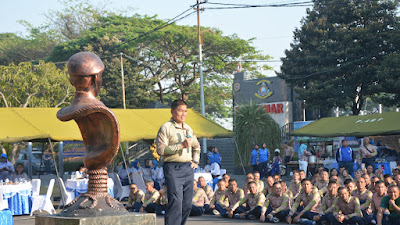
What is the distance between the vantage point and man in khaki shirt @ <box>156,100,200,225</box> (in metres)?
7.86

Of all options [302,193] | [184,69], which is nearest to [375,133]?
[302,193]

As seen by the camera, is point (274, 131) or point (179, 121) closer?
point (179, 121)

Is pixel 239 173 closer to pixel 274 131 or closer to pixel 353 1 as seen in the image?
pixel 274 131

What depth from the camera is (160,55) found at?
1720 inches

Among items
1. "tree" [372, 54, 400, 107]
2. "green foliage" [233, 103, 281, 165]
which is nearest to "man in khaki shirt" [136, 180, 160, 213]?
"tree" [372, 54, 400, 107]

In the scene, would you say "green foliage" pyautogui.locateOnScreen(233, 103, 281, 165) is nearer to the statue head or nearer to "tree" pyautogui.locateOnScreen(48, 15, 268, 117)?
"tree" pyautogui.locateOnScreen(48, 15, 268, 117)

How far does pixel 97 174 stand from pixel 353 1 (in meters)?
28.1

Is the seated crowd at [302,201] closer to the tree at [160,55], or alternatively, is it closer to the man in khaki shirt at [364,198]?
the man in khaki shirt at [364,198]

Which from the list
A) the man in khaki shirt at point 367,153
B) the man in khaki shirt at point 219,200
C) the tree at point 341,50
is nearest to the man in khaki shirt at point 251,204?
the man in khaki shirt at point 219,200

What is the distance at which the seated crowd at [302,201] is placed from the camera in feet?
40.8

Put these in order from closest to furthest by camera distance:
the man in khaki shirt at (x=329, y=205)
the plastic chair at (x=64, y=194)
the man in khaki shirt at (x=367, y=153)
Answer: the man in khaki shirt at (x=329, y=205), the plastic chair at (x=64, y=194), the man in khaki shirt at (x=367, y=153)

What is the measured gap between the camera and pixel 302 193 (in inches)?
545

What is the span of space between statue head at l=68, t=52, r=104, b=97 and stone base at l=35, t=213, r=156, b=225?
44.1 inches

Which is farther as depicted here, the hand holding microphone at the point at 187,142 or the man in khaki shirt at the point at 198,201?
the man in khaki shirt at the point at 198,201
